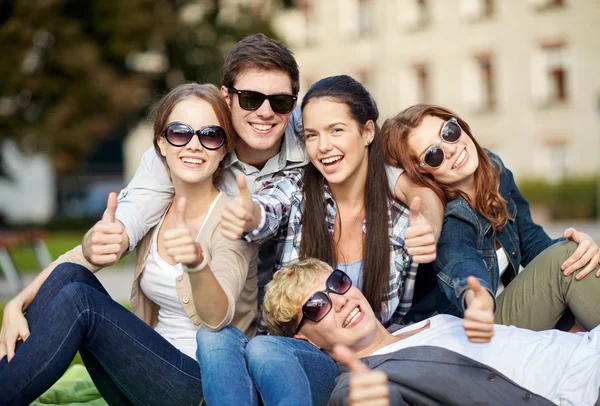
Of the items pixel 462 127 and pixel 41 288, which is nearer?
pixel 41 288

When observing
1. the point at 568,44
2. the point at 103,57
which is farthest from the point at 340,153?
the point at 568,44

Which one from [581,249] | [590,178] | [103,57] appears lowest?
[590,178]

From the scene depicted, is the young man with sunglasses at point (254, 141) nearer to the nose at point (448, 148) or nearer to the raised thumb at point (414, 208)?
the nose at point (448, 148)

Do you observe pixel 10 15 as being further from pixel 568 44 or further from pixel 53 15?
pixel 568 44

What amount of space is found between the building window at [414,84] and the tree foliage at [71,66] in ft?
46.4

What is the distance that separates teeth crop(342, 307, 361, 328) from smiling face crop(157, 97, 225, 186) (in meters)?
1.07

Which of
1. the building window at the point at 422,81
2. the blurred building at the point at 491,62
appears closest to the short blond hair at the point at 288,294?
the blurred building at the point at 491,62

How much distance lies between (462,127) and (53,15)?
53.1 ft

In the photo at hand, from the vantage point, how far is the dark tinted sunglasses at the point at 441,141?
14.7ft

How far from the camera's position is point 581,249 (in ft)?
13.8

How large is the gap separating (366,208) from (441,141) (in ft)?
1.76

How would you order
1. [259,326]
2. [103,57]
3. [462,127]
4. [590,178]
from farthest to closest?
[590,178]
[103,57]
[462,127]
[259,326]

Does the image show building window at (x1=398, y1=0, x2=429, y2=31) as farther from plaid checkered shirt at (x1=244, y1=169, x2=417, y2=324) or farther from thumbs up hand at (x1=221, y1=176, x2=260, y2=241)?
thumbs up hand at (x1=221, y1=176, x2=260, y2=241)

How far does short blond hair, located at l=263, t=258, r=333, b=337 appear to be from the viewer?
3.93m
